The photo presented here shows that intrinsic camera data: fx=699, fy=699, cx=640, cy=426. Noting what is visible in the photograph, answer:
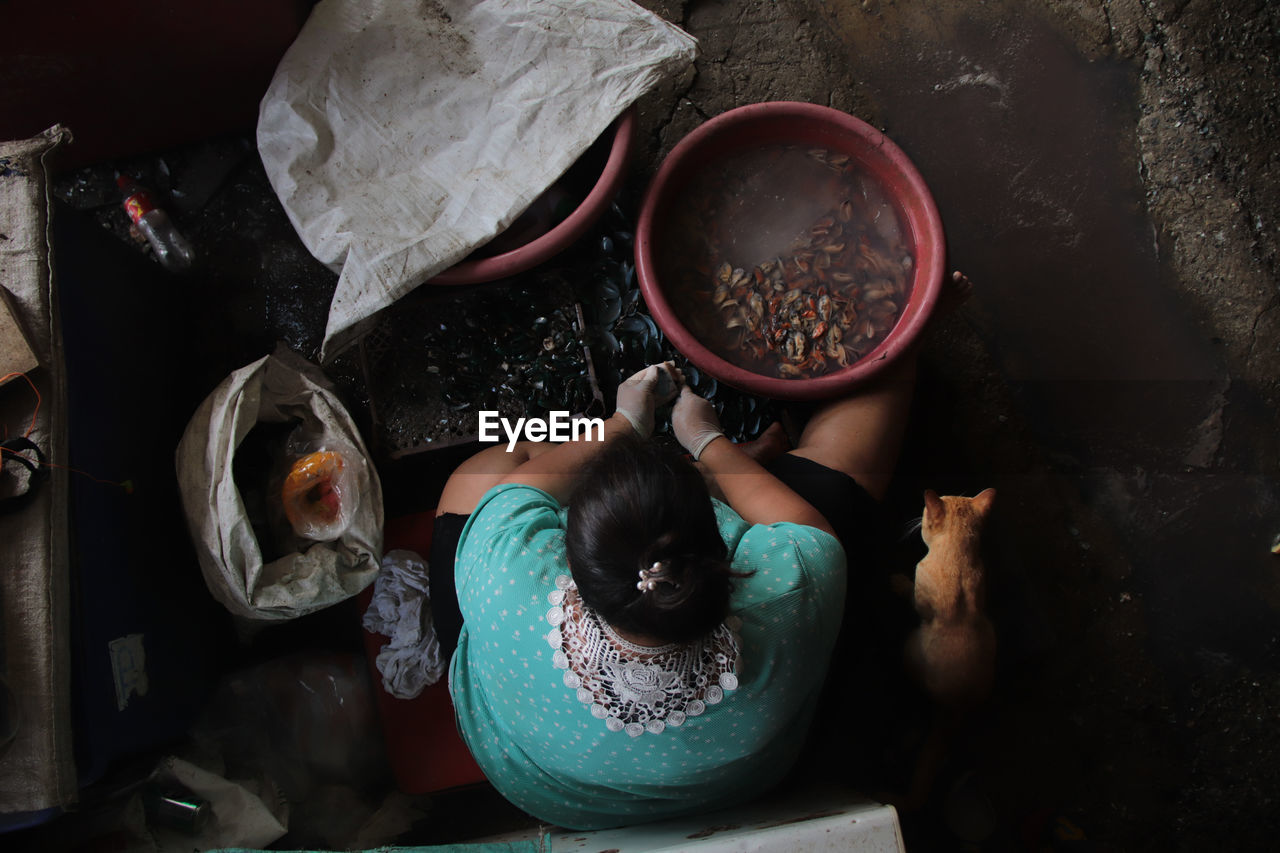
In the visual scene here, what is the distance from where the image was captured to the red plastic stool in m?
1.64

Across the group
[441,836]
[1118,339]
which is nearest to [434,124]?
[441,836]

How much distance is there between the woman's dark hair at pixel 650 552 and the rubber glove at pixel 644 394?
66cm

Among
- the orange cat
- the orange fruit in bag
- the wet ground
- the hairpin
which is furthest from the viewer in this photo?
the wet ground

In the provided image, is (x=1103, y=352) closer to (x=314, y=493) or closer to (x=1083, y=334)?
(x=1083, y=334)

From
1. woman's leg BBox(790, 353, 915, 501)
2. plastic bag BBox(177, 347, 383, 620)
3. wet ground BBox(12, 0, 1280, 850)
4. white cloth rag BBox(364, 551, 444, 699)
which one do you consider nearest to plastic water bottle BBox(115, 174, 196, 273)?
wet ground BBox(12, 0, 1280, 850)

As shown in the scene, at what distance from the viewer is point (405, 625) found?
1.68 metres

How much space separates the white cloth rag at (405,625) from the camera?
165 centimetres

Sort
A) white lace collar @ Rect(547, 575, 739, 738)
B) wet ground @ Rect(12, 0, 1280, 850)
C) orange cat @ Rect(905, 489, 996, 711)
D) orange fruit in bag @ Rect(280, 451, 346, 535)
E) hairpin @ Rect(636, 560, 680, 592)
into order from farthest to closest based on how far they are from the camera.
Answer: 1. wet ground @ Rect(12, 0, 1280, 850)
2. orange fruit in bag @ Rect(280, 451, 346, 535)
3. orange cat @ Rect(905, 489, 996, 711)
4. white lace collar @ Rect(547, 575, 739, 738)
5. hairpin @ Rect(636, 560, 680, 592)

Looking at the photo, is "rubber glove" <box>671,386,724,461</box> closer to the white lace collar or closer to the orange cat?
the orange cat

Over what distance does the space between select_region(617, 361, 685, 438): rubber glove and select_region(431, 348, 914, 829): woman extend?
0.49 ft

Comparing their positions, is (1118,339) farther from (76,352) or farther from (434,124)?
(76,352)

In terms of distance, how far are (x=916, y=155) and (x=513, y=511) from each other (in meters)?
1.78

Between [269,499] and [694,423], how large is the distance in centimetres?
104

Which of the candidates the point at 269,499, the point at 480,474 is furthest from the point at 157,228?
the point at 480,474
